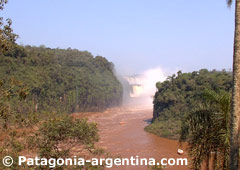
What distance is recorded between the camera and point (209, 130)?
5.74 m

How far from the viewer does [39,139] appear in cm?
672

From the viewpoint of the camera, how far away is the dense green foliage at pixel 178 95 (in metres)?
24.6

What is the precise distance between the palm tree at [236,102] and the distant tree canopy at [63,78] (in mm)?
26336

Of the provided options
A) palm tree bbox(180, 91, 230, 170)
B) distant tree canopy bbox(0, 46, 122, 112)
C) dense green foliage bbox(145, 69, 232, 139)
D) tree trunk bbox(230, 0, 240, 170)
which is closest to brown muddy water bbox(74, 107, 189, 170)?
dense green foliage bbox(145, 69, 232, 139)

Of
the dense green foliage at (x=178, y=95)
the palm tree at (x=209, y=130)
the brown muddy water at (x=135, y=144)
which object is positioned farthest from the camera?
the dense green foliage at (x=178, y=95)

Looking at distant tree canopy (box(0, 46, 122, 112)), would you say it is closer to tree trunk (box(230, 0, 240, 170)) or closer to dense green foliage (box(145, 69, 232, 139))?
dense green foliage (box(145, 69, 232, 139))

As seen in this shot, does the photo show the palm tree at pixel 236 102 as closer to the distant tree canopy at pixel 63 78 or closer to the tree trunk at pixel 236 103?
the tree trunk at pixel 236 103

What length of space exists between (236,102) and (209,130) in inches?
65.5

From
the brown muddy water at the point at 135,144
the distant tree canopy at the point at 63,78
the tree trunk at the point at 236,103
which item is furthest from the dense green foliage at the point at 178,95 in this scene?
the tree trunk at the point at 236,103

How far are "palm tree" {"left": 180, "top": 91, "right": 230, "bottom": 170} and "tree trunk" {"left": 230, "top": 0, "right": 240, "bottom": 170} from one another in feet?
3.89

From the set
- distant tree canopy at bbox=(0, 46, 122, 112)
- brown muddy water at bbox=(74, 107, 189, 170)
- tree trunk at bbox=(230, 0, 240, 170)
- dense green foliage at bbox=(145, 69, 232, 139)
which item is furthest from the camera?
distant tree canopy at bbox=(0, 46, 122, 112)

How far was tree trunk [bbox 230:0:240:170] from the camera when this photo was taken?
414 centimetres

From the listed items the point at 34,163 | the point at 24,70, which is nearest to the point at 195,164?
the point at 34,163

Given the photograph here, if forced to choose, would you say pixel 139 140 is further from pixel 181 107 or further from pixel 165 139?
pixel 181 107
